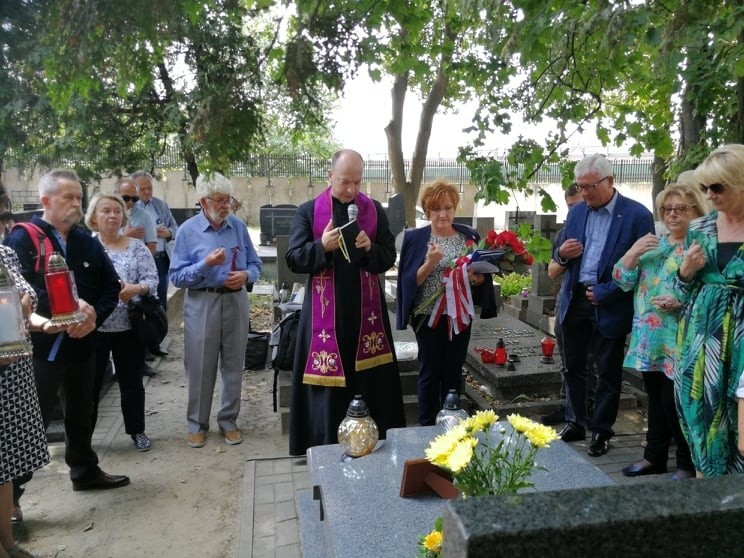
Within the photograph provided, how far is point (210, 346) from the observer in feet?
13.6

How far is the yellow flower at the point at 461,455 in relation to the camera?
1.57 m

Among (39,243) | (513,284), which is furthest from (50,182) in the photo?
(513,284)

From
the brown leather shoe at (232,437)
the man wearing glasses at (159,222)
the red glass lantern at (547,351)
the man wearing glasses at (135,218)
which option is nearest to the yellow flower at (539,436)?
the brown leather shoe at (232,437)

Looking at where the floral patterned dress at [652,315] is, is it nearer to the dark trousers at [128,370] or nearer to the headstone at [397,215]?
the dark trousers at [128,370]

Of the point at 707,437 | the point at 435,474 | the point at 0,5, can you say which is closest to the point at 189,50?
the point at 0,5

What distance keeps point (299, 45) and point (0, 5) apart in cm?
209

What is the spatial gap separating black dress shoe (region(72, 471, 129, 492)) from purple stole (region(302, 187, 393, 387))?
1.37 metres

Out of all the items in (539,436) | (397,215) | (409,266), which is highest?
(397,215)

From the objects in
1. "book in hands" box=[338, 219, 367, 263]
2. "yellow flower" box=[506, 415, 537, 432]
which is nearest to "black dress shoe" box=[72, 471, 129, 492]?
"book in hands" box=[338, 219, 367, 263]

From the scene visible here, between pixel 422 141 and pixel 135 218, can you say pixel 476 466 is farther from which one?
pixel 422 141

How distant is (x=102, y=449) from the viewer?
4.18 m

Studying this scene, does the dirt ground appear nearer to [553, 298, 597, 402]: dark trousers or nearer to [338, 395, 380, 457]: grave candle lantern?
[338, 395, 380, 457]: grave candle lantern

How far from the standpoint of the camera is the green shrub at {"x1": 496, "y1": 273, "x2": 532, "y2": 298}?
8.35 m

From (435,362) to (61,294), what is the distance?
7.56 ft
